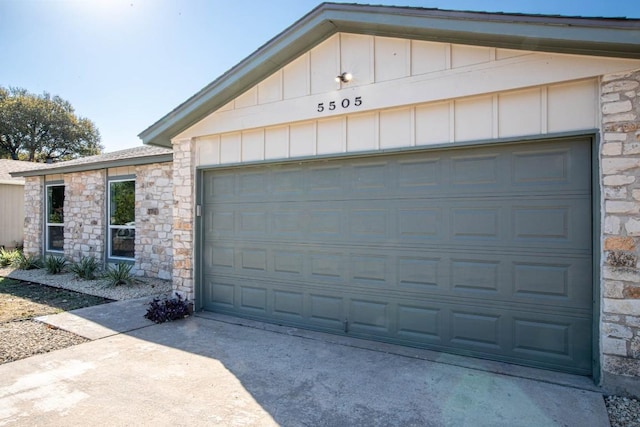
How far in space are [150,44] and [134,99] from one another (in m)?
6.79

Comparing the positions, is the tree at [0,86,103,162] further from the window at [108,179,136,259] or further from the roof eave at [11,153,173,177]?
the window at [108,179,136,259]

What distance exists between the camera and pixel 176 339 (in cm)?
518

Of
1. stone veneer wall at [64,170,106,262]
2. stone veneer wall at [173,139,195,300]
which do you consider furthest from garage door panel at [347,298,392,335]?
stone veneer wall at [64,170,106,262]

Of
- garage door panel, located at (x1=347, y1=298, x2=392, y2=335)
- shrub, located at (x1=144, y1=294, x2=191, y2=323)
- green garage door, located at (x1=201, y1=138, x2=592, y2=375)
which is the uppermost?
green garage door, located at (x1=201, y1=138, x2=592, y2=375)

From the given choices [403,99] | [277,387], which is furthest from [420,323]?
[403,99]

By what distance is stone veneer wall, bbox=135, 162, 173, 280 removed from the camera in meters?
8.88

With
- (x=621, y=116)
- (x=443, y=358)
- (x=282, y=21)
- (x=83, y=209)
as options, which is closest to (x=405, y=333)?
(x=443, y=358)

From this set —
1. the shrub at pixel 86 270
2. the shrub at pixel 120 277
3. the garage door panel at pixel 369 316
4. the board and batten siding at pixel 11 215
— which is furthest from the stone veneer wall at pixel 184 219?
the board and batten siding at pixel 11 215

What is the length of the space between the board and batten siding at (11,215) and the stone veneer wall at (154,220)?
9852 millimetres

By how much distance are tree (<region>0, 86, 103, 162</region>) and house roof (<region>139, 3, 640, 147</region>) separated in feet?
97.6

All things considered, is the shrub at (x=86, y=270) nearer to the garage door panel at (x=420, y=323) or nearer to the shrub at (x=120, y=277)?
the shrub at (x=120, y=277)

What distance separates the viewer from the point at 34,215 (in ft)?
40.5

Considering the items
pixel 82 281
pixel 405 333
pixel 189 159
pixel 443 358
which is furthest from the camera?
pixel 82 281

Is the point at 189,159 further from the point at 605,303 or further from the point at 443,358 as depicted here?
the point at 605,303
